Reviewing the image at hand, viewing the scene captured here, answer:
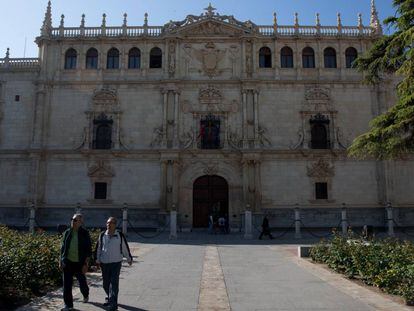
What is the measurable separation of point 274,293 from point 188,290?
2.03 m

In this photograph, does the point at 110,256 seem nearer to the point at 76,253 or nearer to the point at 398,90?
the point at 76,253

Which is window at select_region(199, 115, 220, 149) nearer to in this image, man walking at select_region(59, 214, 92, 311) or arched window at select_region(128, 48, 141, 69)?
arched window at select_region(128, 48, 141, 69)

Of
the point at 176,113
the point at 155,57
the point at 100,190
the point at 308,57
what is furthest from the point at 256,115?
the point at 100,190

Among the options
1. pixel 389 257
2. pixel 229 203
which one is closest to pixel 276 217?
pixel 229 203

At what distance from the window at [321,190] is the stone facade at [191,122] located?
0.36 ft

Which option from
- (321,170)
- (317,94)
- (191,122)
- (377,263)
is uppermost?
(317,94)

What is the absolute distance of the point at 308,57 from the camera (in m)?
34.0

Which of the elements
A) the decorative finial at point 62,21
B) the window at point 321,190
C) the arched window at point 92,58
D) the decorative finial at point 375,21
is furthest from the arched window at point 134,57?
the decorative finial at point 375,21

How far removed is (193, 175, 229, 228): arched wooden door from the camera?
32094 mm

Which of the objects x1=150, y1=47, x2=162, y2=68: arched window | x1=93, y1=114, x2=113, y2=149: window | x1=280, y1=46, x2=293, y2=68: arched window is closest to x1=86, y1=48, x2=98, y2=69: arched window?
x1=93, y1=114, x2=113, y2=149: window

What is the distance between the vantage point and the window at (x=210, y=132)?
32656 mm

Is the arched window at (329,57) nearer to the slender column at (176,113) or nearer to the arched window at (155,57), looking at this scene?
the slender column at (176,113)

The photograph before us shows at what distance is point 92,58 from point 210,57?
9665 mm

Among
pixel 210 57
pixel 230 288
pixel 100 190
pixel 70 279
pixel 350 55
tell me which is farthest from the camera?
pixel 350 55
